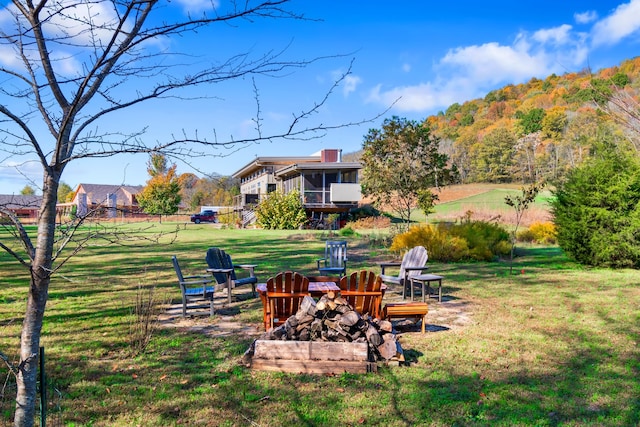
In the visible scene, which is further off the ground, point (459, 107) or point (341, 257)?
point (459, 107)

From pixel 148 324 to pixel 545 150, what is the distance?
191 feet

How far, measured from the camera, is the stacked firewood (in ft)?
17.1

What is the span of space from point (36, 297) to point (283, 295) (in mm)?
4126

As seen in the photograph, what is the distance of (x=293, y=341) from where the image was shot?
199 inches

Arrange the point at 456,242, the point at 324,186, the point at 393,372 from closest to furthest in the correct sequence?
the point at 393,372 → the point at 456,242 → the point at 324,186

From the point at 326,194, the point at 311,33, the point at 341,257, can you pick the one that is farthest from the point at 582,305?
the point at 326,194

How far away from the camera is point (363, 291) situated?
6.32 meters

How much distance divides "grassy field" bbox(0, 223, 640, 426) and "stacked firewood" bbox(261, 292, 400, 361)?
1.00 ft

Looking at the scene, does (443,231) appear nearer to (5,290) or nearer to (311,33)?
(5,290)

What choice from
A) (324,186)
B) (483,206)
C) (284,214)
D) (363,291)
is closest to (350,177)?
(324,186)

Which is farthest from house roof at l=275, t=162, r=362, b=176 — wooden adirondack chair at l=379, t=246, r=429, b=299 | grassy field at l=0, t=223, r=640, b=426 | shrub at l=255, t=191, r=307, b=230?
grassy field at l=0, t=223, r=640, b=426

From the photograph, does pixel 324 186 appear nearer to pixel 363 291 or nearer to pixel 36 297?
pixel 363 291

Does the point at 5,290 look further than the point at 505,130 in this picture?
No

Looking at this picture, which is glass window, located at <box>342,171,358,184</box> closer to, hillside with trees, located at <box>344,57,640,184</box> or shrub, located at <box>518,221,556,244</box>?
hillside with trees, located at <box>344,57,640,184</box>
